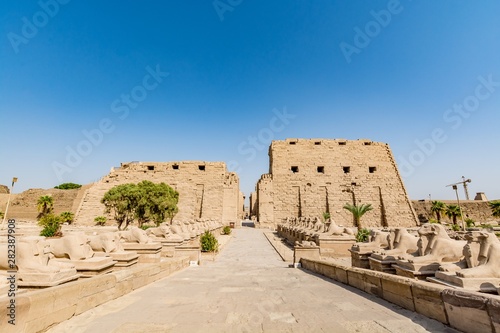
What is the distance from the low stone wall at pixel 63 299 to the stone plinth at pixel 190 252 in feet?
12.6

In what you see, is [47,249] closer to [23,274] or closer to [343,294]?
[23,274]

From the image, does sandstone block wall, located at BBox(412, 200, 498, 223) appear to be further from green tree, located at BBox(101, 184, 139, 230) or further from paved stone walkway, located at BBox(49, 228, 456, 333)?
green tree, located at BBox(101, 184, 139, 230)

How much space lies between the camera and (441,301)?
258 cm

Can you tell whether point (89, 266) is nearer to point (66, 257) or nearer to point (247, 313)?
point (66, 257)

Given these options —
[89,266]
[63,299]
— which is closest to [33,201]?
[89,266]

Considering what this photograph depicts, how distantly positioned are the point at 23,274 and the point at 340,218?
95.7 ft

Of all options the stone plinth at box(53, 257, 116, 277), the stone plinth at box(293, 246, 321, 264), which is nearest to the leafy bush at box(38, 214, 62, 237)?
the stone plinth at box(53, 257, 116, 277)

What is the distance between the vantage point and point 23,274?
2.83 m

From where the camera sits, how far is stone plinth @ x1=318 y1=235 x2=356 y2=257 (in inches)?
385

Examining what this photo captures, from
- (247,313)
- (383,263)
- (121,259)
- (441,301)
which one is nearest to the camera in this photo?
(441,301)

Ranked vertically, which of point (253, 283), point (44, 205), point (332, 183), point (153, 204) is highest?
point (332, 183)

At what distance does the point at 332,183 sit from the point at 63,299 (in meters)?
29.9

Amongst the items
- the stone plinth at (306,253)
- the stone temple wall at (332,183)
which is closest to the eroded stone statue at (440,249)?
the stone plinth at (306,253)

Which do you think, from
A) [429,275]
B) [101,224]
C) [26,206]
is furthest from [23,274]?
[26,206]
